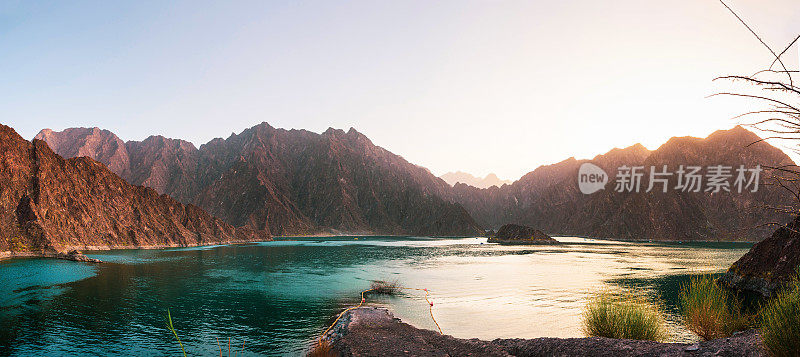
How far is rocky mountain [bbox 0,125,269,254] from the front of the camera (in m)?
103

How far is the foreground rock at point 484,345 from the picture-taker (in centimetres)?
1385

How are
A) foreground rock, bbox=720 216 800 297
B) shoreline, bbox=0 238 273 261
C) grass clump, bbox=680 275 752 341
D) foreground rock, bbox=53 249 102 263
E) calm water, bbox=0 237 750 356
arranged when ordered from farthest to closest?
shoreline, bbox=0 238 273 261 → foreground rock, bbox=53 249 102 263 → foreground rock, bbox=720 216 800 297 → calm water, bbox=0 237 750 356 → grass clump, bbox=680 275 752 341

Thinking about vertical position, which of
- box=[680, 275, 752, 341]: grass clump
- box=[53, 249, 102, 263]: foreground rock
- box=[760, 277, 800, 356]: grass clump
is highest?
box=[760, 277, 800, 356]: grass clump

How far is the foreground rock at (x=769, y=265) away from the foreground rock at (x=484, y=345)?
28717 millimetres

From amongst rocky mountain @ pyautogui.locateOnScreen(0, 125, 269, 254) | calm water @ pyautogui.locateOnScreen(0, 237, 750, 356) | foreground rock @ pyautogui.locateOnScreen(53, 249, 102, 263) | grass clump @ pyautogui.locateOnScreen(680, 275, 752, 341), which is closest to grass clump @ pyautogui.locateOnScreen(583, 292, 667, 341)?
grass clump @ pyautogui.locateOnScreen(680, 275, 752, 341)

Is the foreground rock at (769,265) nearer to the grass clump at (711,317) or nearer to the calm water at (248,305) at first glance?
the calm water at (248,305)

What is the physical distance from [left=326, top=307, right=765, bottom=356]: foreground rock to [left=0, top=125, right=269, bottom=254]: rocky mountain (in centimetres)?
11074

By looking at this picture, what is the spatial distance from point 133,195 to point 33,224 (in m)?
68.1

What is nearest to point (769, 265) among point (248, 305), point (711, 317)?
point (711, 317)

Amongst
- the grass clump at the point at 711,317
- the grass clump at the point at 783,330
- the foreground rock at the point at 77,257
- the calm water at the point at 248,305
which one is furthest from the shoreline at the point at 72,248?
the grass clump at the point at 783,330

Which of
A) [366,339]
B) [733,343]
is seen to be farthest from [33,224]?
[733,343]

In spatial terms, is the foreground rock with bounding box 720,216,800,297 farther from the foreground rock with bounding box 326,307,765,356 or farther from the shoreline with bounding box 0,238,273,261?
the shoreline with bounding box 0,238,273,261

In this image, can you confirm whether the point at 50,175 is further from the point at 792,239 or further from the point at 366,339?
the point at 792,239

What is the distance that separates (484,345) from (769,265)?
36.6 meters
